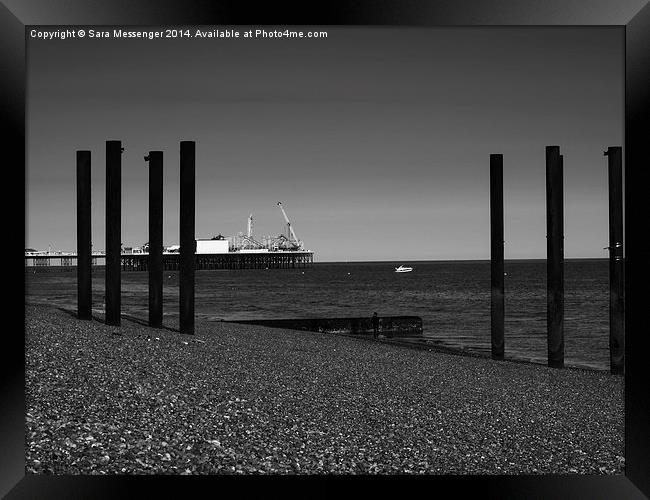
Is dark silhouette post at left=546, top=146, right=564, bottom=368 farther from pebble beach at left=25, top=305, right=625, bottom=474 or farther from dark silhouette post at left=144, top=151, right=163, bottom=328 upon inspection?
dark silhouette post at left=144, top=151, right=163, bottom=328

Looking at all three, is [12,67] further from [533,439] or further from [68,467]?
[533,439]

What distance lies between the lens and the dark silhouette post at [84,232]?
12.9 metres

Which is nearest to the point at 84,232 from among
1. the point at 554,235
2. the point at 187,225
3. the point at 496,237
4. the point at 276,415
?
the point at 187,225

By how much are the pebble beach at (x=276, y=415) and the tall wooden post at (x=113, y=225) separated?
1133mm

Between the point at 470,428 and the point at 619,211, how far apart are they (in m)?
6.43

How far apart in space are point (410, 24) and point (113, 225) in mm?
10111

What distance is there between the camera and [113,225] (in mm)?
12688

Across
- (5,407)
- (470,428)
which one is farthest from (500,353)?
(5,407)

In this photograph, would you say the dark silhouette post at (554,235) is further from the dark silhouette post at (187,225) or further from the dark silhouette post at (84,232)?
the dark silhouette post at (84,232)

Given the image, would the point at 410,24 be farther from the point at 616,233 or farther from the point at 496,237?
the point at 496,237

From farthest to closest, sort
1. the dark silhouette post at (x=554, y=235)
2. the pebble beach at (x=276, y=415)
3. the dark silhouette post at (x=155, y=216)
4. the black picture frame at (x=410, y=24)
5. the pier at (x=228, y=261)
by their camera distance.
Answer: the pier at (x=228, y=261) < the dark silhouette post at (x=155, y=216) < the dark silhouette post at (x=554, y=235) < the pebble beach at (x=276, y=415) < the black picture frame at (x=410, y=24)

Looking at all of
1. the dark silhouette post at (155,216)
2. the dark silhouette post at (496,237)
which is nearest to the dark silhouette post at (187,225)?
the dark silhouette post at (155,216)

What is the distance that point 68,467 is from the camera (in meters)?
4.93

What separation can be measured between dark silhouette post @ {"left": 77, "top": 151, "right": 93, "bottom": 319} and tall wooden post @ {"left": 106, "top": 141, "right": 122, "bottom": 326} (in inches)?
20.3
